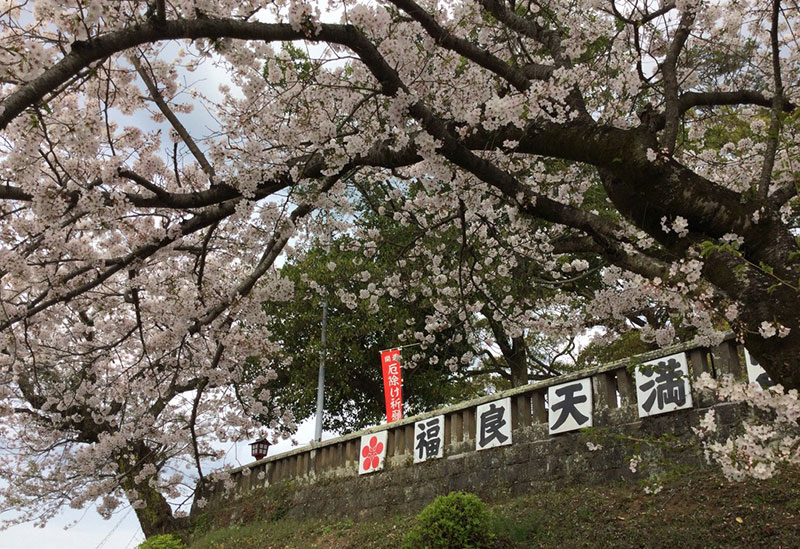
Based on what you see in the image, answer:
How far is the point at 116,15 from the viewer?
3.76 meters

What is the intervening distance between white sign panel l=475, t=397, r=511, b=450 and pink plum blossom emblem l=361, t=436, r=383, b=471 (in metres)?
2.20

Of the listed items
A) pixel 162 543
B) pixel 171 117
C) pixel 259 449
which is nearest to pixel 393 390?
pixel 259 449

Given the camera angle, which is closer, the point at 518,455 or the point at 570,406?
the point at 570,406

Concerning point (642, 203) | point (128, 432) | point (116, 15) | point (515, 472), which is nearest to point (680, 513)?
point (515, 472)

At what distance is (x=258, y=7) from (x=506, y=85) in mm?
2560

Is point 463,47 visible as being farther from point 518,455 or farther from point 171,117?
point 518,455

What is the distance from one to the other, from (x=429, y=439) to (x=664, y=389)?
3.89m

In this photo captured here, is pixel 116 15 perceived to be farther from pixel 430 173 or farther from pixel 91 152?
pixel 430 173

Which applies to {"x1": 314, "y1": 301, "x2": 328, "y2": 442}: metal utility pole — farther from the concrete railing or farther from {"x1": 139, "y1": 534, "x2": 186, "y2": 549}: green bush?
{"x1": 139, "y1": 534, "x2": 186, "y2": 549}: green bush

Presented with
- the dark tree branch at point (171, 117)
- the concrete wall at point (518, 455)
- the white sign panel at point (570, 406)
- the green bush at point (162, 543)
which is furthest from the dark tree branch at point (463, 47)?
the green bush at point (162, 543)

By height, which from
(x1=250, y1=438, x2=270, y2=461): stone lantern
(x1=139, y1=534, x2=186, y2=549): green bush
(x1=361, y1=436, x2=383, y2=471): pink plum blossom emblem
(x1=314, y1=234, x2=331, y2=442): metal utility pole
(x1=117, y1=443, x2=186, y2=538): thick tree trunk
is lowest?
(x1=139, y1=534, x2=186, y2=549): green bush

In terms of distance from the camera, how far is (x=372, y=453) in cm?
1043

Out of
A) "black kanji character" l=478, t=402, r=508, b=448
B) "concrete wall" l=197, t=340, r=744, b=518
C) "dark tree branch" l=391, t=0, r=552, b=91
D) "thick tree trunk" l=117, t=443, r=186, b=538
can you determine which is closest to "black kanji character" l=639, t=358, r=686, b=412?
"concrete wall" l=197, t=340, r=744, b=518

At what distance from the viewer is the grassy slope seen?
5.41m
